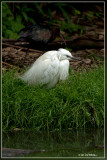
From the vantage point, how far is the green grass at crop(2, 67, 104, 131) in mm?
4832

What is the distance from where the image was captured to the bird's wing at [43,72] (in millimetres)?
5334

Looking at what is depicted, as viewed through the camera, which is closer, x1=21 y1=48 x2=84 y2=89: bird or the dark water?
the dark water

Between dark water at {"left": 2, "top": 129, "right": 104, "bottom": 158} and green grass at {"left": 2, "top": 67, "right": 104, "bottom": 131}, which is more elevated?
green grass at {"left": 2, "top": 67, "right": 104, "bottom": 131}

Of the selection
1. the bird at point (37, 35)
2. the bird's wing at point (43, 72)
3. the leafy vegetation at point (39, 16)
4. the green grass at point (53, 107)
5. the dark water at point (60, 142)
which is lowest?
the dark water at point (60, 142)

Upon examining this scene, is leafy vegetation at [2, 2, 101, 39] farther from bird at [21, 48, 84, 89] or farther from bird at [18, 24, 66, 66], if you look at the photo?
bird at [21, 48, 84, 89]

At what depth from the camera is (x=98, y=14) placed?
374 inches

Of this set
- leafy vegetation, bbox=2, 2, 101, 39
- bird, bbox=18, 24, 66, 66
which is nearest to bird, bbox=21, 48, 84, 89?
bird, bbox=18, 24, 66, 66

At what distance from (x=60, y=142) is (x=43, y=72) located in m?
1.44

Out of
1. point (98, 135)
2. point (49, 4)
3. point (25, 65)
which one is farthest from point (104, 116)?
point (49, 4)

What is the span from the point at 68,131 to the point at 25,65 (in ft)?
8.47

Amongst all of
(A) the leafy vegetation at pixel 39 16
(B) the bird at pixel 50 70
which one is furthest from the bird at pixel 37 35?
(A) the leafy vegetation at pixel 39 16

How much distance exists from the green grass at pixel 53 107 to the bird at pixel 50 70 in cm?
18

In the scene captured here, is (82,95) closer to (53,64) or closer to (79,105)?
(79,105)

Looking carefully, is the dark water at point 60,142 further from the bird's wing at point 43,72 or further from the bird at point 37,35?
the bird at point 37,35
